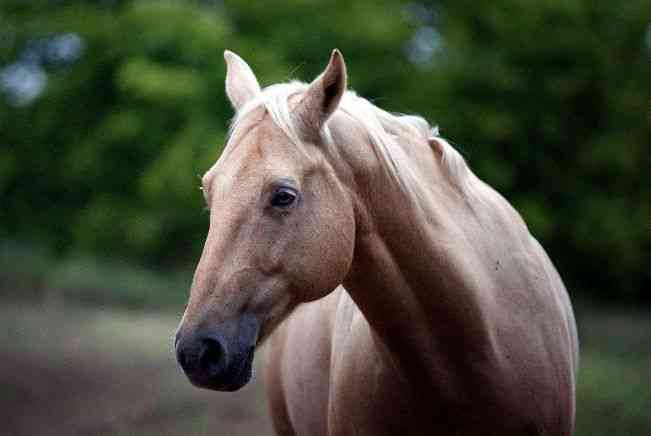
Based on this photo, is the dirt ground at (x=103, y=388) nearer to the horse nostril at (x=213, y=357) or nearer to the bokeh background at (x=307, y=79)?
the bokeh background at (x=307, y=79)

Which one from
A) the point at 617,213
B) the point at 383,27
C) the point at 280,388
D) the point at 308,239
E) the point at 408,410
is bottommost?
Result: the point at 617,213

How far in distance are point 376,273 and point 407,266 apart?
0.37 feet

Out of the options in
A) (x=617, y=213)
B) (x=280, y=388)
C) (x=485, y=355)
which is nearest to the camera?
(x=485, y=355)

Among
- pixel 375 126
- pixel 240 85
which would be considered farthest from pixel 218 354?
pixel 240 85

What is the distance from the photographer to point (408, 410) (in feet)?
9.23

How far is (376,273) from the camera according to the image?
266 centimetres

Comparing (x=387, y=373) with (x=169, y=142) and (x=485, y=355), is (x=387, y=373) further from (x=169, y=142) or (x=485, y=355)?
(x=169, y=142)

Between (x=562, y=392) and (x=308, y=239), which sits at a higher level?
(x=308, y=239)

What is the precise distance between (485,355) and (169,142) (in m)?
10.7

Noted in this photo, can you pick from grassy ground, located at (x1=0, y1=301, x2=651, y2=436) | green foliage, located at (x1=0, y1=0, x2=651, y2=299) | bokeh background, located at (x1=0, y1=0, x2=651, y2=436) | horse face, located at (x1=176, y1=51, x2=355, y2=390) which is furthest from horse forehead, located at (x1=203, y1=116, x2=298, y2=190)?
green foliage, located at (x1=0, y1=0, x2=651, y2=299)

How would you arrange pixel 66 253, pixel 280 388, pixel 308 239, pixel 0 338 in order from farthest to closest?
pixel 66 253, pixel 0 338, pixel 280 388, pixel 308 239

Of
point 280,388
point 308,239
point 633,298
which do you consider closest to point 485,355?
point 308,239

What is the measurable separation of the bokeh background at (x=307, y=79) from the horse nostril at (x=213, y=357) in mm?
8111

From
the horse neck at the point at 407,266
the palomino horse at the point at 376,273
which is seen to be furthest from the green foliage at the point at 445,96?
the horse neck at the point at 407,266
